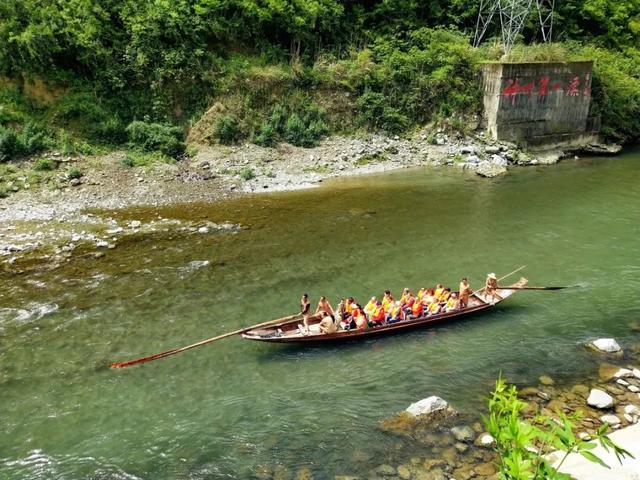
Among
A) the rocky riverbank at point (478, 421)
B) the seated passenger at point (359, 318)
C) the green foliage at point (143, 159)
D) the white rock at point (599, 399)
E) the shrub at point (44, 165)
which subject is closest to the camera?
the rocky riverbank at point (478, 421)

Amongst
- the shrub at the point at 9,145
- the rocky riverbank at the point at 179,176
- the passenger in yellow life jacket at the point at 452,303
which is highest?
the shrub at the point at 9,145

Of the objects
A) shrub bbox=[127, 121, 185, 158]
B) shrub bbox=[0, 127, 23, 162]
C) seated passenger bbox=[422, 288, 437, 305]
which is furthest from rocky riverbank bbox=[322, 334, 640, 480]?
shrub bbox=[0, 127, 23, 162]

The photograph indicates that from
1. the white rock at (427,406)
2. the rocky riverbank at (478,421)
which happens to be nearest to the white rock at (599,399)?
the rocky riverbank at (478,421)

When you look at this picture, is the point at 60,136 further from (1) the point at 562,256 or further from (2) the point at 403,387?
(1) the point at 562,256

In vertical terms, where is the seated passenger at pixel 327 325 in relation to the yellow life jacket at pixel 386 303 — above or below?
below

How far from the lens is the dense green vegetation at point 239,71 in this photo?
24562 millimetres

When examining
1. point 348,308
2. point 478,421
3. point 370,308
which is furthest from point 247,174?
point 478,421

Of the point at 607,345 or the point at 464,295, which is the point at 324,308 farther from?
the point at 607,345

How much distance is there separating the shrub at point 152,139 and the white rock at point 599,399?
837 inches

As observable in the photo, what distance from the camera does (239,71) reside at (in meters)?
28.1

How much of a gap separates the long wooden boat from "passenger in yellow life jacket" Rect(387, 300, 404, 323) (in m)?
0.14

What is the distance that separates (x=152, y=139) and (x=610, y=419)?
22.5 meters

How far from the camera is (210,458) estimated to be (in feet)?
30.2

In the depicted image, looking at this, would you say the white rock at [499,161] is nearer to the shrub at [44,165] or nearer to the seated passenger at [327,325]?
the seated passenger at [327,325]
